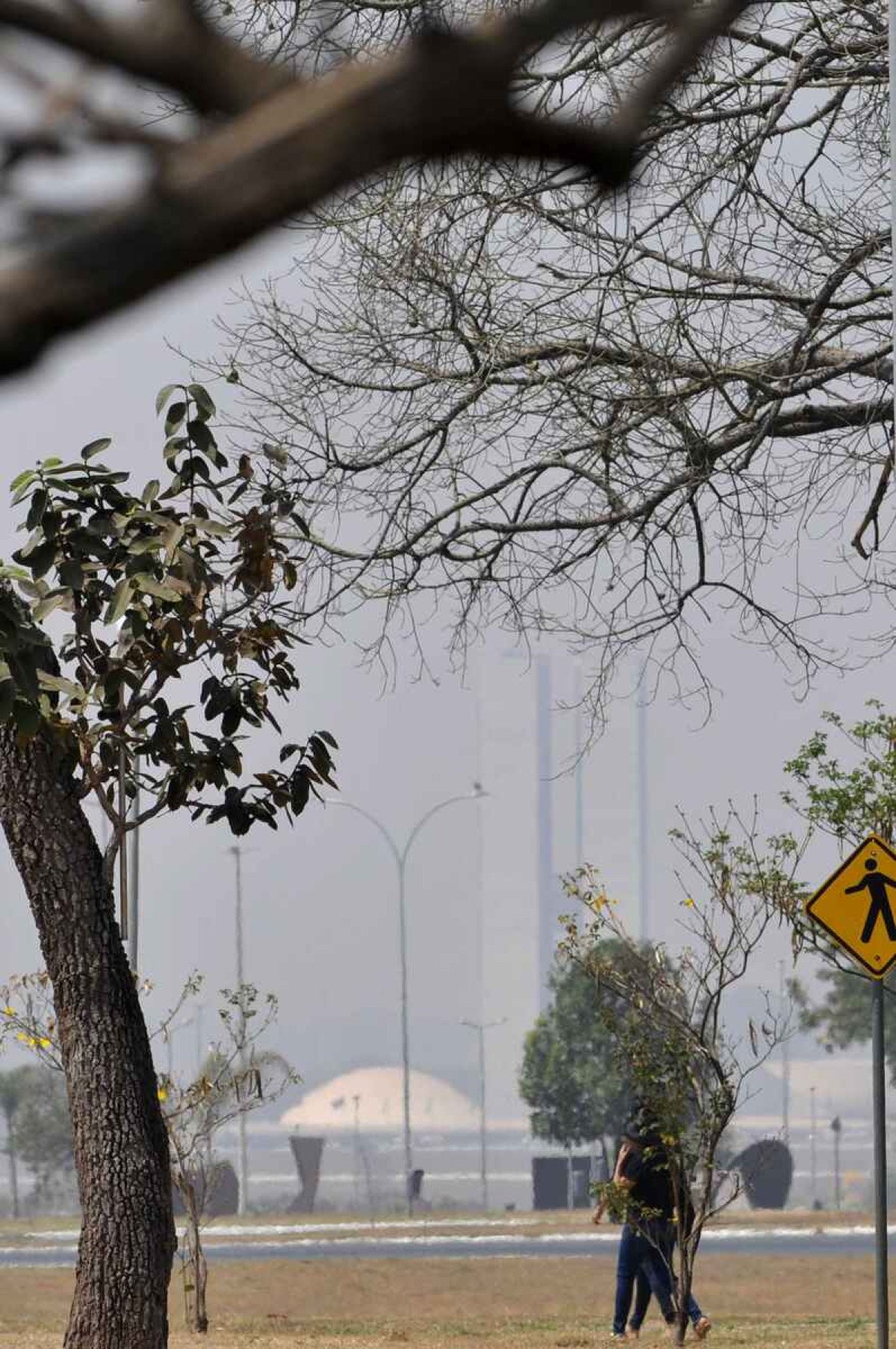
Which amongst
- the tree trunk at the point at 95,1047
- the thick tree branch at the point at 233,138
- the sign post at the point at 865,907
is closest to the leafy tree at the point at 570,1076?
the sign post at the point at 865,907

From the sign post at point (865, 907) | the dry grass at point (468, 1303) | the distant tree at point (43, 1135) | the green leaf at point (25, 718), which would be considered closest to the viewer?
the green leaf at point (25, 718)

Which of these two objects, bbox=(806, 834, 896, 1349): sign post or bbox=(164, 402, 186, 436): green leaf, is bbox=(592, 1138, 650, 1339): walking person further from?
bbox=(164, 402, 186, 436): green leaf

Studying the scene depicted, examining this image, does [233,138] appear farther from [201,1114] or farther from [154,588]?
[201,1114]

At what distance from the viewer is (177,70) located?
146 cm

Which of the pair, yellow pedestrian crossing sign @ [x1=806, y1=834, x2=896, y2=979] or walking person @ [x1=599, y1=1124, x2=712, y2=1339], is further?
walking person @ [x1=599, y1=1124, x2=712, y2=1339]

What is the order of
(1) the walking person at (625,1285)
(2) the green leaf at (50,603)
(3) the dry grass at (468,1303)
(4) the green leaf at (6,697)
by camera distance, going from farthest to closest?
1. (3) the dry grass at (468,1303)
2. (1) the walking person at (625,1285)
3. (2) the green leaf at (50,603)
4. (4) the green leaf at (6,697)

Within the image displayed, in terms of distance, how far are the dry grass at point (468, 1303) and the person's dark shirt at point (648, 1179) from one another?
95 cm

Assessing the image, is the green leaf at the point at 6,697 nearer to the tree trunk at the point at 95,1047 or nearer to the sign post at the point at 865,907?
the tree trunk at the point at 95,1047

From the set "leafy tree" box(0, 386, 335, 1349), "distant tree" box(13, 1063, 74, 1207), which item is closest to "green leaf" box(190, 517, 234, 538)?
"leafy tree" box(0, 386, 335, 1349)

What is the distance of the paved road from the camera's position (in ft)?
126

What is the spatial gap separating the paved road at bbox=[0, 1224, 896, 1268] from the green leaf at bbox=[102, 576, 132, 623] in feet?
89.6

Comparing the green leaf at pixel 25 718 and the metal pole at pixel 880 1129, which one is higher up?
the green leaf at pixel 25 718

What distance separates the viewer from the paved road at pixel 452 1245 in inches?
1511

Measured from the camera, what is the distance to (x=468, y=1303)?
85.7 feet
